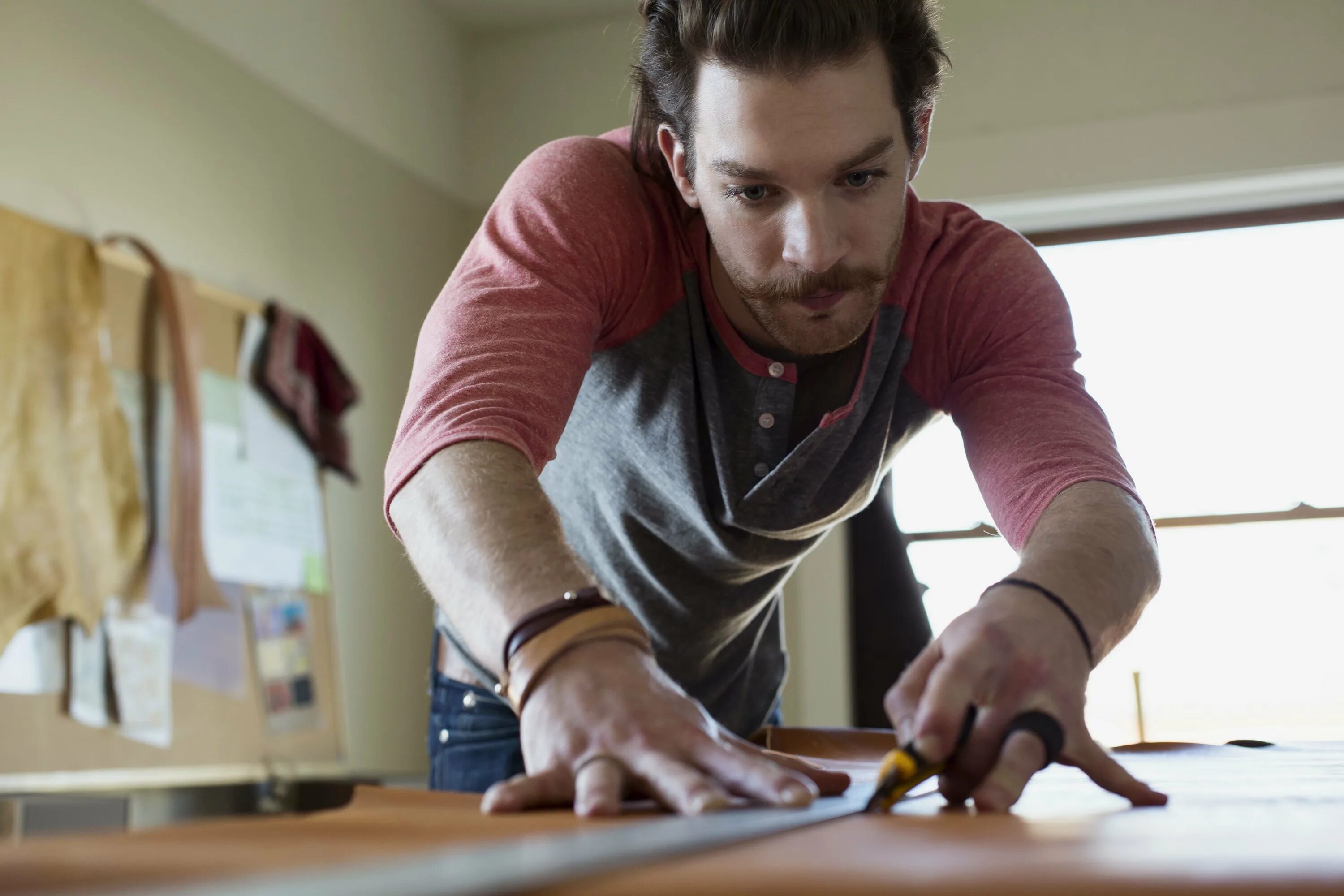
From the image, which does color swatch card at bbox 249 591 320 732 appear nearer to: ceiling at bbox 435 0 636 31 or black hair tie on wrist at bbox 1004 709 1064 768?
ceiling at bbox 435 0 636 31

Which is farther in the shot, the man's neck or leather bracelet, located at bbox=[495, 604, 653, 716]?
the man's neck

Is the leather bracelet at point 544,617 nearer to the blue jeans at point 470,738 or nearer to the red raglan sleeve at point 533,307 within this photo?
the red raglan sleeve at point 533,307

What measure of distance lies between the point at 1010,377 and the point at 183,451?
196 centimetres

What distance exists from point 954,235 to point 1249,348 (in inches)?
96.1

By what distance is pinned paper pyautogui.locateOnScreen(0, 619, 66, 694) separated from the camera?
2.22 m

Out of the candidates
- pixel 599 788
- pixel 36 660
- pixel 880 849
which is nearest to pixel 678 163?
pixel 599 788

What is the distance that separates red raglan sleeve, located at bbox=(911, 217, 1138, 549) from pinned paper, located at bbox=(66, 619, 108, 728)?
5.85ft

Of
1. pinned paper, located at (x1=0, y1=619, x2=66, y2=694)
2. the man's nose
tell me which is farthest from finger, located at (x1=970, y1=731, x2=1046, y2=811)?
pinned paper, located at (x1=0, y1=619, x2=66, y2=694)

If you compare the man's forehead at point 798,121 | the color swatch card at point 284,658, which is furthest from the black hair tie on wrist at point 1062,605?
the color swatch card at point 284,658

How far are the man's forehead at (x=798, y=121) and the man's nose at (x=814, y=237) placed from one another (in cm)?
4

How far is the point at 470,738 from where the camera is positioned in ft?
5.01

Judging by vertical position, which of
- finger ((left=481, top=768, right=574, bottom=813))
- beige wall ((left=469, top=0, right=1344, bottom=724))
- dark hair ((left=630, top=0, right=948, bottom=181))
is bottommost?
finger ((left=481, top=768, right=574, bottom=813))

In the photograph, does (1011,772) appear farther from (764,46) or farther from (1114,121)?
(1114,121)

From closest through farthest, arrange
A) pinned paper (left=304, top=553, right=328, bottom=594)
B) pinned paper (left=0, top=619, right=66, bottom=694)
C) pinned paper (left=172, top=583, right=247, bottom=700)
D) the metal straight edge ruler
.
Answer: the metal straight edge ruler
pinned paper (left=0, top=619, right=66, bottom=694)
pinned paper (left=172, top=583, right=247, bottom=700)
pinned paper (left=304, top=553, right=328, bottom=594)
